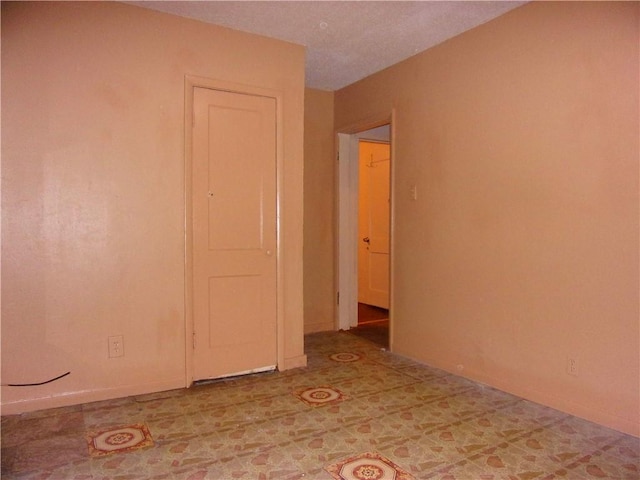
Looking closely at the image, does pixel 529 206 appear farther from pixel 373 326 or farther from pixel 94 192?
pixel 94 192

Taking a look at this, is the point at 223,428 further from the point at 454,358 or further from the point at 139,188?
the point at 454,358

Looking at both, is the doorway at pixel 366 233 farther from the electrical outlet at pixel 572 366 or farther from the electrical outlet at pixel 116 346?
the electrical outlet at pixel 116 346

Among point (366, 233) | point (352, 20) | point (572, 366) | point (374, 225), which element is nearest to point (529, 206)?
point (572, 366)

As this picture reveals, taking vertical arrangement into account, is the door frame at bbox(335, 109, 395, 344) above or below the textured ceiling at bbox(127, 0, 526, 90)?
below

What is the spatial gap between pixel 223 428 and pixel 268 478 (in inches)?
22.8

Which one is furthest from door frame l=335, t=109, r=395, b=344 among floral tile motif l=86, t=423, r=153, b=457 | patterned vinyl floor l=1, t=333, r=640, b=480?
floral tile motif l=86, t=423, r=153, b=457

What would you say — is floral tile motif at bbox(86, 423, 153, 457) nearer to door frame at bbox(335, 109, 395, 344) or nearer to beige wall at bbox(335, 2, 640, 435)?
beige wall at bbox(335, 2, 640, 435)

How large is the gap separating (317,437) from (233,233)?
61.4 inches

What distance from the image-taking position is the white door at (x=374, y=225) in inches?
239

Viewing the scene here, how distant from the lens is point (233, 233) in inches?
131

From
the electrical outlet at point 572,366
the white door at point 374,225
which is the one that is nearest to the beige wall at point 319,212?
the white door at point 374,225

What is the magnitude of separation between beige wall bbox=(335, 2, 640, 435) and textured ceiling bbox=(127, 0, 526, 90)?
17 cm

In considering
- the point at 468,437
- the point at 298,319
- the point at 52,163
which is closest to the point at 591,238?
the point at 468,437

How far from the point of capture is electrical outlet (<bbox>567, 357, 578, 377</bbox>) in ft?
8.68
